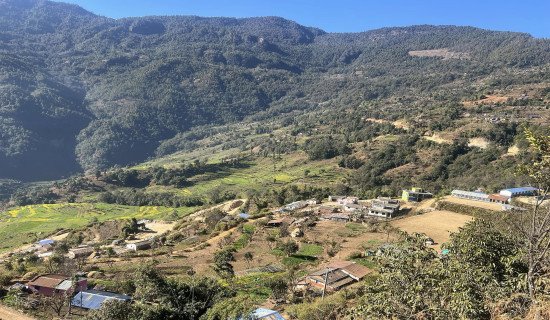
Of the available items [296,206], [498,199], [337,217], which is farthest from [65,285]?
[498,199]

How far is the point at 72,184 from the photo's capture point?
9119 centimetres

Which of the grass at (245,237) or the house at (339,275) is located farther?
the grass at (245,237)

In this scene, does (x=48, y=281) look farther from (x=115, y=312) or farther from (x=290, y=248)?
(x=290, y=248)

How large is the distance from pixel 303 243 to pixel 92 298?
19.3 metres

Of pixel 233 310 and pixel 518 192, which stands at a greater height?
pixel 233 310

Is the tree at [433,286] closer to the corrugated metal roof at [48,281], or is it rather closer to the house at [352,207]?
the corrugated metal roof at [48,281]

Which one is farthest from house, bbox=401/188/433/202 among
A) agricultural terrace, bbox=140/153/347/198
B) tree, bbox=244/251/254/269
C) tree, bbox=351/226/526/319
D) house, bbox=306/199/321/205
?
tree, bbox=351/226/526/319

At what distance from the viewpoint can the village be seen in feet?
71.0

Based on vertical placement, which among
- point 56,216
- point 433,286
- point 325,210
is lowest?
point 56,216

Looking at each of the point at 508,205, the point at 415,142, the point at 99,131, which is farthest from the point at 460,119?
the point at 99,131

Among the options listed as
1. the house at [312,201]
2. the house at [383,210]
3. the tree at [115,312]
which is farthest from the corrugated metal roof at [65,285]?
the house at [312,201]

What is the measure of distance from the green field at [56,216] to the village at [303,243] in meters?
9.86

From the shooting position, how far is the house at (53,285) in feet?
68.8

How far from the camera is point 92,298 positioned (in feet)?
65.8
